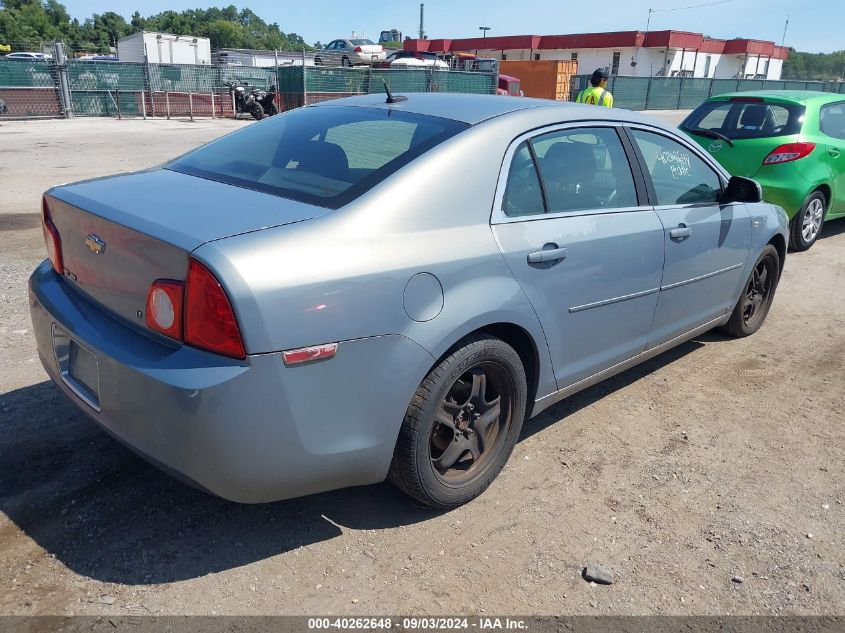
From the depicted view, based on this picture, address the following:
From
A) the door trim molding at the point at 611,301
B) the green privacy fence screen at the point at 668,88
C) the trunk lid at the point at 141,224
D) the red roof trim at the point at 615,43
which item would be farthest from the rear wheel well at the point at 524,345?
the red roof trim at the point at 615,43

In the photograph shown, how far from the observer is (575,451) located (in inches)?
140

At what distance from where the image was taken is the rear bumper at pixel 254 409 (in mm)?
2217

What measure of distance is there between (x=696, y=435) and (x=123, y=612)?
9.46 feet

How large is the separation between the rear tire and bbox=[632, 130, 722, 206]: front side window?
3.86 m

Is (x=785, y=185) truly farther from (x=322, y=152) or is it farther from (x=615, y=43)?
(x=615, y=43)

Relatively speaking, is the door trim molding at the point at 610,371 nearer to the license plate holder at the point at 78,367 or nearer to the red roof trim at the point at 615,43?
the license plate holder at the point at 78,367

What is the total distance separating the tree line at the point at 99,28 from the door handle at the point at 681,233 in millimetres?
72471

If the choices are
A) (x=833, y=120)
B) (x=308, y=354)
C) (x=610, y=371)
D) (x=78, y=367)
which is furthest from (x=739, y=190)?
(x=833, y=120)

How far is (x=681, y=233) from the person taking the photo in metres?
3.84

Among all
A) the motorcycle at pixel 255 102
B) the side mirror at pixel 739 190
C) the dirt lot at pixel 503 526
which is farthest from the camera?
the motorcycle at pixel 255 102

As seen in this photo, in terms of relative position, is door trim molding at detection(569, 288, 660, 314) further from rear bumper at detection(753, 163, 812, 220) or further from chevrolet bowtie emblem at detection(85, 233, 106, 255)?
rear bumper at detection(753, 163, 812, 220)

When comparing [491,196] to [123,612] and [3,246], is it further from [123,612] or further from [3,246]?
[3,246]

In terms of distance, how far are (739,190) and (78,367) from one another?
3.79 m

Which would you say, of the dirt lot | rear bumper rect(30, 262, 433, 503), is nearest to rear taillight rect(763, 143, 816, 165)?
the dirt lot
